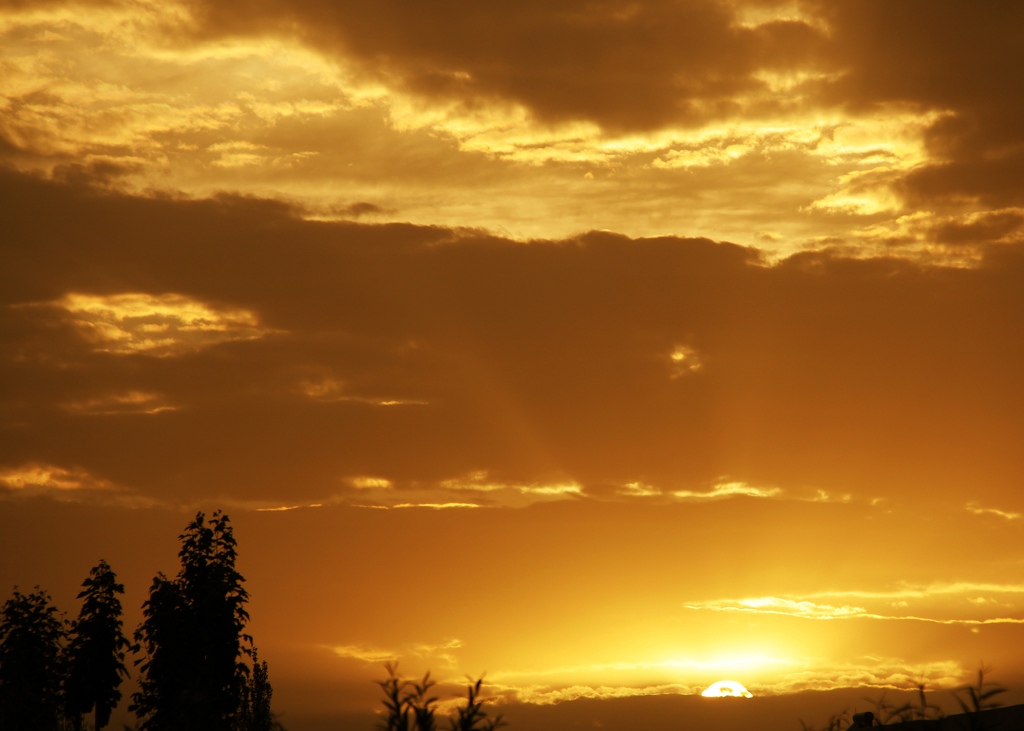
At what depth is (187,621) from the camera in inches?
3499

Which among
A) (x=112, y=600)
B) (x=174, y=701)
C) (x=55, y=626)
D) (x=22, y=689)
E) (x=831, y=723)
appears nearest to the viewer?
(x=831, y=723)

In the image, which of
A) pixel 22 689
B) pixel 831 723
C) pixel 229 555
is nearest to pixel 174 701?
pixel 229 555

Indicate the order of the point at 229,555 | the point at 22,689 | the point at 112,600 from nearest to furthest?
the point at 22,689, the point at 229,555, the point at 112,600

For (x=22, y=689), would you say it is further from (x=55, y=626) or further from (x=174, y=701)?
(x=55, y=626)

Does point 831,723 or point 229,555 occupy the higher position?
point 229,555

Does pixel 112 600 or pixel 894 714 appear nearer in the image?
pixel 894 714

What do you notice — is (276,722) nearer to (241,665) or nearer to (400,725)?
(400,725)

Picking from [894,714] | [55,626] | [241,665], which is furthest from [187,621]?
[894,714]

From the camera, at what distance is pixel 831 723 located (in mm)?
38438

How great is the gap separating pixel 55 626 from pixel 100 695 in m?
8.28

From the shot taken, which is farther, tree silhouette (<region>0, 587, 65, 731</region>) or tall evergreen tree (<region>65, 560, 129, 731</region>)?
tall evergreen tree (<region>65, 560, 129, 731</region>)

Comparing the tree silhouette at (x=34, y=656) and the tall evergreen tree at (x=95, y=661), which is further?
the tall evergreen tree at (x=95, y=661)

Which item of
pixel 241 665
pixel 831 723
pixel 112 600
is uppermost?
pixel 112 600

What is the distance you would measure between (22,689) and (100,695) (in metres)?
47.9
